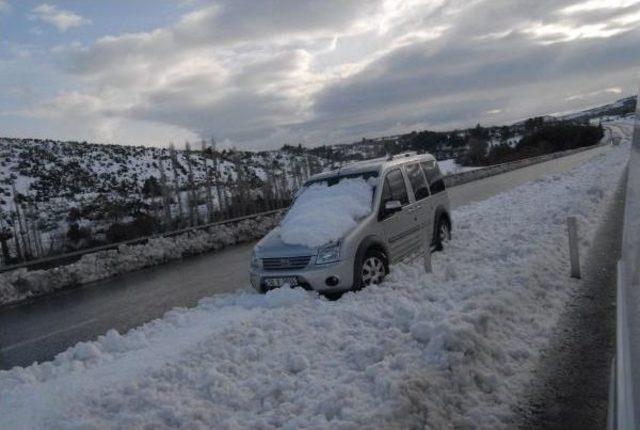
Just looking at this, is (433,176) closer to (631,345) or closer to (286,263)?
(286,263)

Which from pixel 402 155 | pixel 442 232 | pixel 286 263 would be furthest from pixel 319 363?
pixel 442 232

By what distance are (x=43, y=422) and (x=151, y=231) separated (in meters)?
25.4

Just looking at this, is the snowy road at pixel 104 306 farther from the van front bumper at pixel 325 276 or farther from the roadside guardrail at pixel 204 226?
the van front bumper at pixel 325 276

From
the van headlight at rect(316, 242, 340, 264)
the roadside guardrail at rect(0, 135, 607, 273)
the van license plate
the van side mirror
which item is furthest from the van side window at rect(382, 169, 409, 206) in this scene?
the roadside guardrail at rect(0, 135, 607, 273)

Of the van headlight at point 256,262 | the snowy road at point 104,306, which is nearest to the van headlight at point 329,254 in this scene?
the van headlight at point 256,262

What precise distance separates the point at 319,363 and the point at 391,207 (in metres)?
4.49

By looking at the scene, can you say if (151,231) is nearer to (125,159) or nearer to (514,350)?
(514,350)

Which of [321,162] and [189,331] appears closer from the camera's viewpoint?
[189,331]

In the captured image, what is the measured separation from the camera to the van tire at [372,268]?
8695 mm

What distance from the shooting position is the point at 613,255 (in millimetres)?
10227

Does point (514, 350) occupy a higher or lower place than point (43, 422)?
lower

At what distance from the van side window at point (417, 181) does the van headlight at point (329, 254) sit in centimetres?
316

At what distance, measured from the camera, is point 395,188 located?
10.5 m

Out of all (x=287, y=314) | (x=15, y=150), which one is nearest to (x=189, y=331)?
(x=287, y=314)
